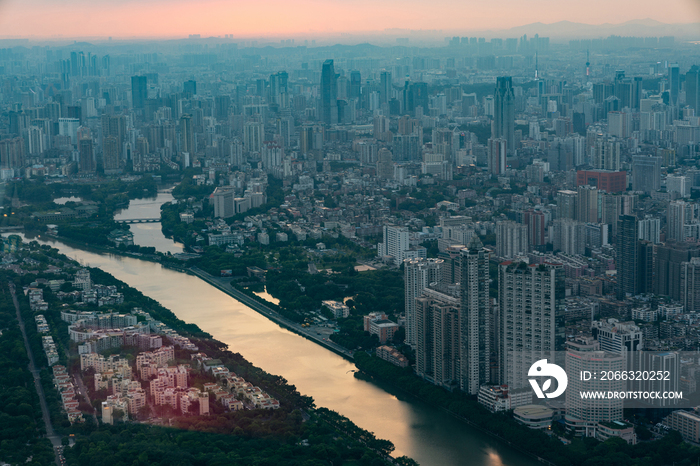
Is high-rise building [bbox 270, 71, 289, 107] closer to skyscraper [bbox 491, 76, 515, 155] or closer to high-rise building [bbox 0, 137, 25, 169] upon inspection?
skyscraper [bbox 491, 76, 515, 155]

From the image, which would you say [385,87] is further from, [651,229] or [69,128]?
[651,229]

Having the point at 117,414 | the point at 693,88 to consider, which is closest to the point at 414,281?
the point at 117,414

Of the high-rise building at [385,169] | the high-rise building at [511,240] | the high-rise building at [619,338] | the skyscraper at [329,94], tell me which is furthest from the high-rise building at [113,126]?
the high-rise building at [619,338]

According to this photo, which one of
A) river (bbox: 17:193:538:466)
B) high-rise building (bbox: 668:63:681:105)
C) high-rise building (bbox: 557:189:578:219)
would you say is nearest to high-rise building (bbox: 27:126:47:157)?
river (bbox: 17:193:538:466)

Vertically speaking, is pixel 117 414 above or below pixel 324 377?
above

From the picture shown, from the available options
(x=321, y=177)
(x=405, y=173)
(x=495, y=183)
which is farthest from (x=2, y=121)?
(x=495, y=183)

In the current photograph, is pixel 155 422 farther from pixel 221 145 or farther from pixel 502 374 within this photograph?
pixel 221 145
